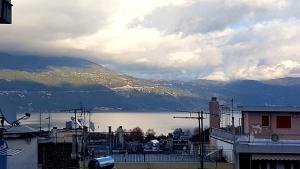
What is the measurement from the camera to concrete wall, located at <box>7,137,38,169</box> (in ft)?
82.7

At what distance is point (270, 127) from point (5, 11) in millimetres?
21971

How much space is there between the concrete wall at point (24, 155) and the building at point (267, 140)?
11495mm

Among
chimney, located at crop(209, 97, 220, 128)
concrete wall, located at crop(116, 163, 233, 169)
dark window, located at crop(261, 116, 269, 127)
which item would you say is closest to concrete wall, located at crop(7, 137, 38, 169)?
concrete wall, located at crop(116, 163, 233, 169)

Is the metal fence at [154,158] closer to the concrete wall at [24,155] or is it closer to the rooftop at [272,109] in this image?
the rooftop at [272,109]

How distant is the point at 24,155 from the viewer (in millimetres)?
26047

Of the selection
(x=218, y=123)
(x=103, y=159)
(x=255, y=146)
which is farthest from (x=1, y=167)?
(x=218, y=123)

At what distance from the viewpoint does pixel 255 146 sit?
3281 cm

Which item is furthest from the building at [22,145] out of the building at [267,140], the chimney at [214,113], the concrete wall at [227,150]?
the chimney at [214,113]

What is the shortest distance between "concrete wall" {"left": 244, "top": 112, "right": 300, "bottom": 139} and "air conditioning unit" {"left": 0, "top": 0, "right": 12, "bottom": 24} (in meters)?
20.9

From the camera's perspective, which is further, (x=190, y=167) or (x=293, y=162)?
(x=190, y=167)

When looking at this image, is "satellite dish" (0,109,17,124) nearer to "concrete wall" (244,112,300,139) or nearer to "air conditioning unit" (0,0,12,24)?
"air conditioning unit" (0,0,12,24)

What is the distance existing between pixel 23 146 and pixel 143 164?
14776 mm

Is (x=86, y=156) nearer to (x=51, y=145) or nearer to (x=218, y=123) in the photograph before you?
(x=51, y=145)

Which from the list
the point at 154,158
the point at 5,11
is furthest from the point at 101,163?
the point at 154,158
